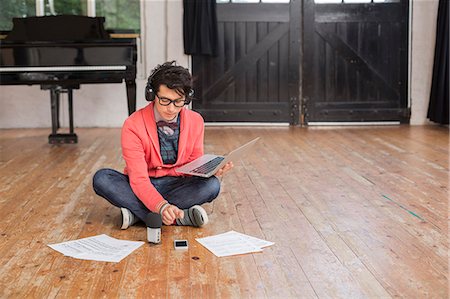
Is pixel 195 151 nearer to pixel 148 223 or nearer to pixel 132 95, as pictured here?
pixel 148 223

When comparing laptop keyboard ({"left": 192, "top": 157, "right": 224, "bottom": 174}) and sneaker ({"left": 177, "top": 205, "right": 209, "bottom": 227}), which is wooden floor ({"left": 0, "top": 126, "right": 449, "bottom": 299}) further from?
laptop keyboard ({"left": 192, "top": 157, "right": 224, "bottom": 174})

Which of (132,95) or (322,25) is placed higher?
(322,25)

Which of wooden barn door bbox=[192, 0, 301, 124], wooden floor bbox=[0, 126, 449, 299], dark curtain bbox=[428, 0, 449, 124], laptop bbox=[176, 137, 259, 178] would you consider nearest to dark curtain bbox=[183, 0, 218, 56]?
wooden barn door bbox=[192, 0, 301, 124]

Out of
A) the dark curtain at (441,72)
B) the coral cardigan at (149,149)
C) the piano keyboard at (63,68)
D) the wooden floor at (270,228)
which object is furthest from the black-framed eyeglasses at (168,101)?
the dark curtain at (441,72)

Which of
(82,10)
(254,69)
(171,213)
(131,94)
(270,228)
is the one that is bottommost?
(270,228)

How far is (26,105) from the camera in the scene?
22.8ft

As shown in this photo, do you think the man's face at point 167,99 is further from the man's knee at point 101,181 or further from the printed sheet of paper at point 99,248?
the printed sheet of paper at point 99,248

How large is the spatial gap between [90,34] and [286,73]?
2.15 metres

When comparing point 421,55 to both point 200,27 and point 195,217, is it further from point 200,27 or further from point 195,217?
point 195,217

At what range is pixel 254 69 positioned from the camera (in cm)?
700

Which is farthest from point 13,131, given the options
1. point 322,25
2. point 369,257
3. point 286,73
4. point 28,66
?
point 369,257

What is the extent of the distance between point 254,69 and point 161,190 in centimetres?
403

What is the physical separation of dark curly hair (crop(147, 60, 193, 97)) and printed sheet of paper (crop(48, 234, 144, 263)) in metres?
0.62

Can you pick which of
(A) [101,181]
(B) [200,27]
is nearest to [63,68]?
(B) [200,27]
